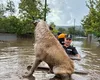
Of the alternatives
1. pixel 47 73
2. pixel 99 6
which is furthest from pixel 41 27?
pixel 99 6

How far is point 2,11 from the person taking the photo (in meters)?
51.8

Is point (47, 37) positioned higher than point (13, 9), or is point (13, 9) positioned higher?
point (13, 9)

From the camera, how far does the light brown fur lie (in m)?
6.46

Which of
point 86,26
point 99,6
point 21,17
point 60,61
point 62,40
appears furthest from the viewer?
point 21,17

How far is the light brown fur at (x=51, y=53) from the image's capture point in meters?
6.46

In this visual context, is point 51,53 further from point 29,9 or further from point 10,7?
point 10,7

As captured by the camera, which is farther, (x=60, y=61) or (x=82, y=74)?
(x=82, y=74)

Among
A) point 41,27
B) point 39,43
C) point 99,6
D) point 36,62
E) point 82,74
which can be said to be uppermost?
point 99,6

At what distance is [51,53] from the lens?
652cm

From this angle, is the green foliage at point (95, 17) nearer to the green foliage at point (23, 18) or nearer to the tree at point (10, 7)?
the green foliage at point (23, 18)

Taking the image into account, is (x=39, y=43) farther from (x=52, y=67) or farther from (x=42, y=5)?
(x=42, y=5)

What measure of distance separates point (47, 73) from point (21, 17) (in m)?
42.9

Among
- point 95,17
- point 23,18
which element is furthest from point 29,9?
point 95,17

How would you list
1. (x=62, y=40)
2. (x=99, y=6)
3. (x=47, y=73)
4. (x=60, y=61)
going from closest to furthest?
(x=60, y=61)
(x=47, y=73)
(x=62, y=40)
(x=99, y=6)
